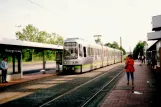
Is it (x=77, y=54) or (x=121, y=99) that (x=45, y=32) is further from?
(x=121, y=99)

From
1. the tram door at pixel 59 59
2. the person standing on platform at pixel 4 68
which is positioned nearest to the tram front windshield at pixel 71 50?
the tram door at pixel 59 59

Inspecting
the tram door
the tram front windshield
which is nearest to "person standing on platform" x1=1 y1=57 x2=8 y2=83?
the tram front windshield

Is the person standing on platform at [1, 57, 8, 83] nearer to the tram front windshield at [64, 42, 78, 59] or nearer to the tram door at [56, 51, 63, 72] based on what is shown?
the tram front windshield at [64, 42, 78, 59]

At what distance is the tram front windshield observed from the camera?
25.1 meters

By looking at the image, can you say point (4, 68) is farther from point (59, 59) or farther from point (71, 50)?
point (59, 59)

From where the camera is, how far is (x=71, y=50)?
25.2 m

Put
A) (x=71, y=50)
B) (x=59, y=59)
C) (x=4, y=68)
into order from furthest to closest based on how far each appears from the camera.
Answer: (x=59, y=59) < (x=71, y=50) < (x=4, y=68)

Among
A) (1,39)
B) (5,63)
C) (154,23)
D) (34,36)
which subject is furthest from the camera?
(34,36)

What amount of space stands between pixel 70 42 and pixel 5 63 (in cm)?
836

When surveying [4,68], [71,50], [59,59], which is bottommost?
[4,68]

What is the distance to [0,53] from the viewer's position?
A: 768 inches

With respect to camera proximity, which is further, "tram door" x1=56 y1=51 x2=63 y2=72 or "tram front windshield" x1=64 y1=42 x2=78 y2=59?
"tram door" x1=56 y1=51 x2=63 y2=72

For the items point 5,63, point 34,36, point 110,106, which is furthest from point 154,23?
point 34,36

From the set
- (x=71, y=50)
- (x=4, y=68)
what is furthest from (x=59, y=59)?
(x=4, y=68)
